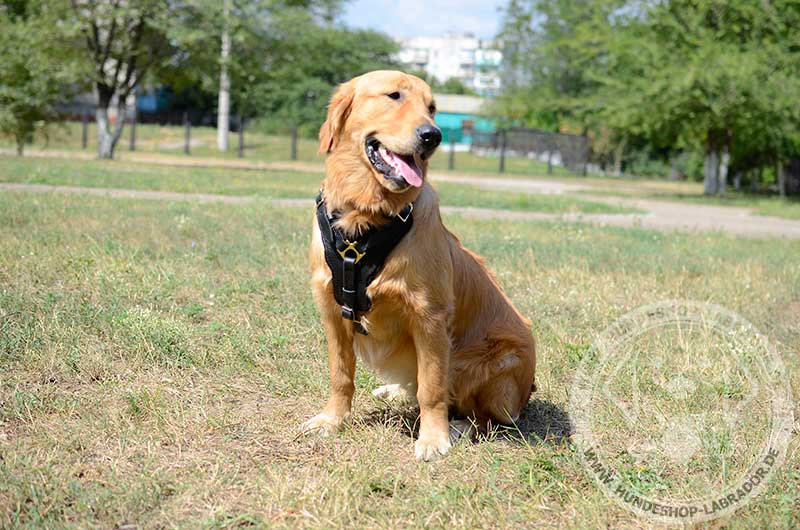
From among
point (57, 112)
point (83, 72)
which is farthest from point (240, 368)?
point (57, 112)

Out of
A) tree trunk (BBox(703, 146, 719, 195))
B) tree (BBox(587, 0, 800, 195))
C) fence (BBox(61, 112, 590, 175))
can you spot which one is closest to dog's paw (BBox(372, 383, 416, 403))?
tree (BBox(587, 0, 800, 195))

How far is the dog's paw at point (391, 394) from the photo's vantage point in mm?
4512

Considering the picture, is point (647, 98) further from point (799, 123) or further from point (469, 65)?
point (469, 65)

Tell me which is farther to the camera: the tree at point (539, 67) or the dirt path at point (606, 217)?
the tree at point (539, 67)

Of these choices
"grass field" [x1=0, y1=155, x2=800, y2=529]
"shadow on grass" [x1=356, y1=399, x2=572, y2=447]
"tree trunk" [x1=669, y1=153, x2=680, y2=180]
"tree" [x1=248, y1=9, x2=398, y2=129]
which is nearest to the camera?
"grass field" [x1=0, y1=155, x2=800, y2=529]

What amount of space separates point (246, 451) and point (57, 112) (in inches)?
959

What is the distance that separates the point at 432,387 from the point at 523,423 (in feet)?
2.42

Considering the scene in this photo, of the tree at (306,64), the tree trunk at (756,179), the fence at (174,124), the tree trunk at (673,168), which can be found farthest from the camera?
the tree trunk at (673,168)

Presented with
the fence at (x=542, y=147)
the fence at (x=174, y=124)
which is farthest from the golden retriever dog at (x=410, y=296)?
the fence at (x=542, y=147)

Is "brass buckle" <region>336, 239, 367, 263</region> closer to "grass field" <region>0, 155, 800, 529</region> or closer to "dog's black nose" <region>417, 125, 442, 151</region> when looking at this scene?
"dog's black nose" <region>417, 125, 442, 151</region>

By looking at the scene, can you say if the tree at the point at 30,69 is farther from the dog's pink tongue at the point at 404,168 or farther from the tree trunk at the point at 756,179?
the tree trunk at the point at 756,179

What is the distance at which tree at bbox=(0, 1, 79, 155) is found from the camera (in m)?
22.1

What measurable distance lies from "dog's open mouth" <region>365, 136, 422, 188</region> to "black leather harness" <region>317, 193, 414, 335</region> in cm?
15

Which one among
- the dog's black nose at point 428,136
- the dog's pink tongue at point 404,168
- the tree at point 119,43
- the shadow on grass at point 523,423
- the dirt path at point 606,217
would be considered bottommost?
the shadow on grass at point 523,423
